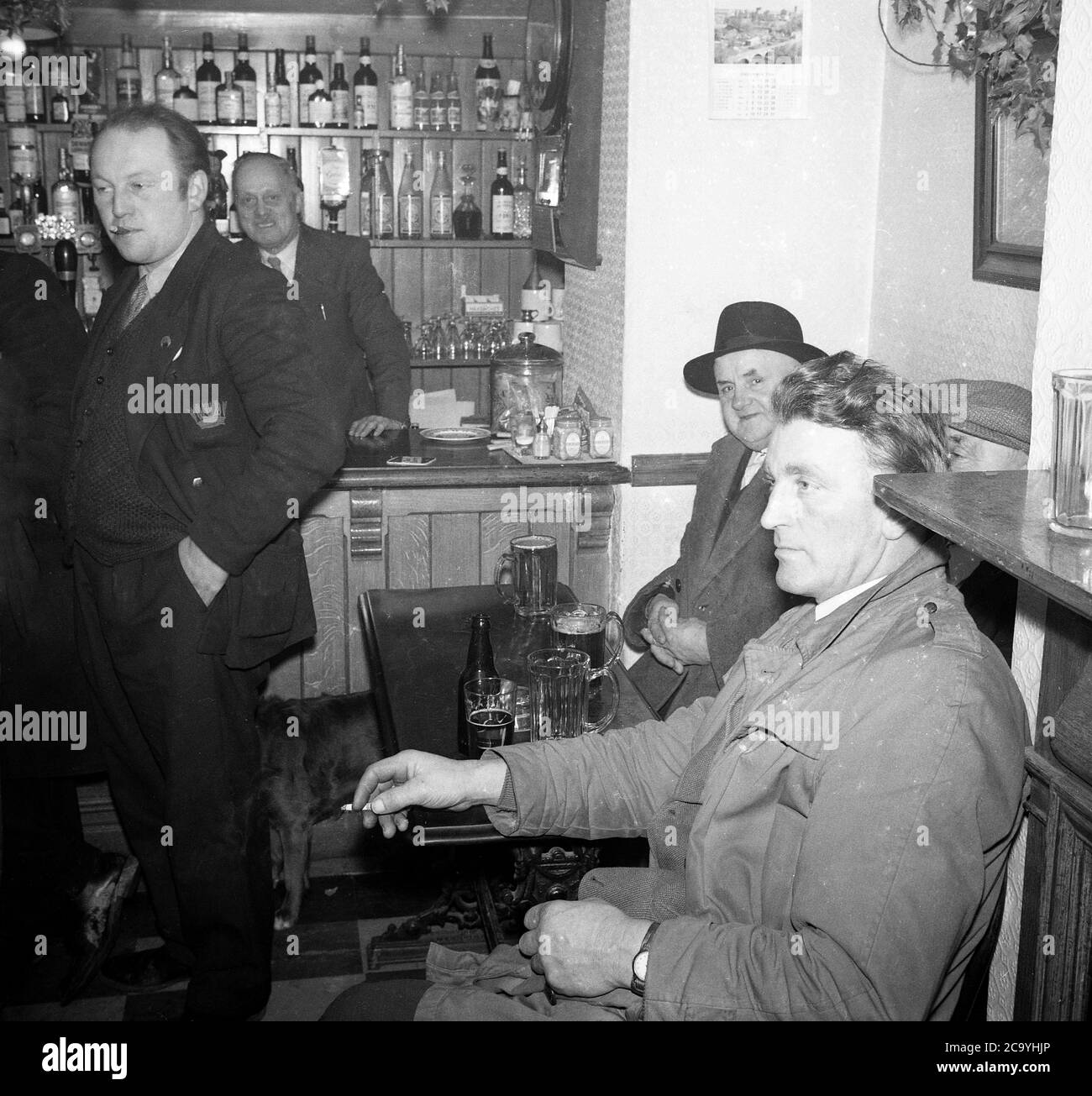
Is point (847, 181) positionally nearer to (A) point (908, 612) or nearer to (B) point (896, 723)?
(A) point (908, 612)

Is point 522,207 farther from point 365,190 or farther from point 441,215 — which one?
point 365,190

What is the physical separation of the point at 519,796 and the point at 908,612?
0.61 m

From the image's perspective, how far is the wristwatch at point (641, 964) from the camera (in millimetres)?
1366

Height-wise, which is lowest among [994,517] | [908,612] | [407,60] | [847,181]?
[908,612]

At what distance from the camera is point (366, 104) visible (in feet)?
16.7

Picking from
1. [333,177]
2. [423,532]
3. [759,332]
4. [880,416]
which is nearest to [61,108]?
[333,177]

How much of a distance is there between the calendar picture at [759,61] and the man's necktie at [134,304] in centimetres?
148

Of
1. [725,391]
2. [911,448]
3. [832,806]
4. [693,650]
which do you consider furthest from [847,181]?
[832,806]

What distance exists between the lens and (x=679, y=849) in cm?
166

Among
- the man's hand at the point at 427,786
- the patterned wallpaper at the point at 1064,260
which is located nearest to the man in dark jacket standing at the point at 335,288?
the man's hand at the point at 427,786

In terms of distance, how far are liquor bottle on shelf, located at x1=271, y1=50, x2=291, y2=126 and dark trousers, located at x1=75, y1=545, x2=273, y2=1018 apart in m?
3.20

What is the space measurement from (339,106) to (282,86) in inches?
10.2

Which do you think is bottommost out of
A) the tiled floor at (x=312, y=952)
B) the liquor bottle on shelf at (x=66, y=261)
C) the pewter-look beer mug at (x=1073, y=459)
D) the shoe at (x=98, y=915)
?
the tiled floor at (x=312, y=952)

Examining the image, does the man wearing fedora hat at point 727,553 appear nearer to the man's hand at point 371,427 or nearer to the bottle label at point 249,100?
the man's hand at point 371,427
